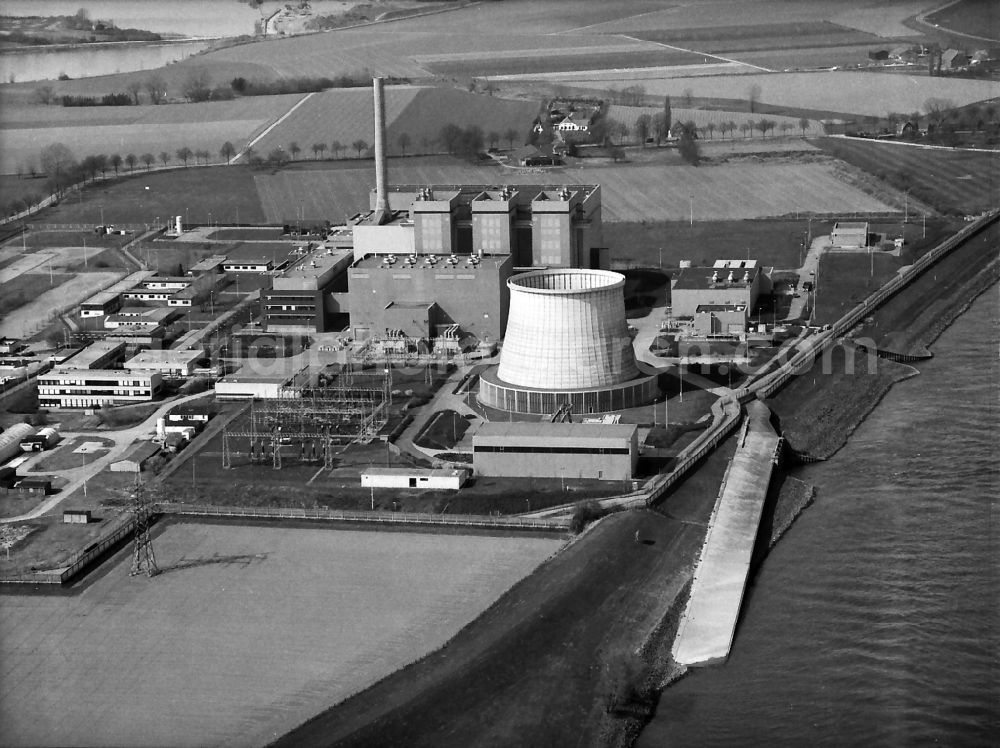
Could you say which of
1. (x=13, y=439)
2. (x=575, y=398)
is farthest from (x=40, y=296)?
(x=575, y=398)

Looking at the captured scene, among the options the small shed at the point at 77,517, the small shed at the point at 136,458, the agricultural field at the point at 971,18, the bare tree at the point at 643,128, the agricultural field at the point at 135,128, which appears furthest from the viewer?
the agricultural field at the point at 971,18

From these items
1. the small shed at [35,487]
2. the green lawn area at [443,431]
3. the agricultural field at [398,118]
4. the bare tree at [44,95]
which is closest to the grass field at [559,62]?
the agricultural field at [398,118]

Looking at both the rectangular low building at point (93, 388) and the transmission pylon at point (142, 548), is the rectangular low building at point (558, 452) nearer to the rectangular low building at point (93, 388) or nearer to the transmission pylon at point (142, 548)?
the transmission pylon at point (142, 548)

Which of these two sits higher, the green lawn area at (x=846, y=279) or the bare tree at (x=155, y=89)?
the bare tree at (x=155, y=89)

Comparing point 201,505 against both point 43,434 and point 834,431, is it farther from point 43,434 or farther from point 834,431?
point 834,431

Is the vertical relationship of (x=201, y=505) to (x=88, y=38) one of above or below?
below

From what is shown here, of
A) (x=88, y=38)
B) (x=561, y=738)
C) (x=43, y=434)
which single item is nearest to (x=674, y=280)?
(x=43, y=434)

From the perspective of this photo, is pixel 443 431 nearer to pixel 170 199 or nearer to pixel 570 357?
pixel 570 357

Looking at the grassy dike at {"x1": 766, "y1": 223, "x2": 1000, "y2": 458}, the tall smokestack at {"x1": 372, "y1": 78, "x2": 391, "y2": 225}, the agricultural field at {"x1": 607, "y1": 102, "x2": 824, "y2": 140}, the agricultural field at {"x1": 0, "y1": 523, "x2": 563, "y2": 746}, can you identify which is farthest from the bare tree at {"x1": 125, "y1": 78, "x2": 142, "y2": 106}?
the agricultural field at {"x1": 0, "y1": 523, "x2": 563, "y2": 746}
